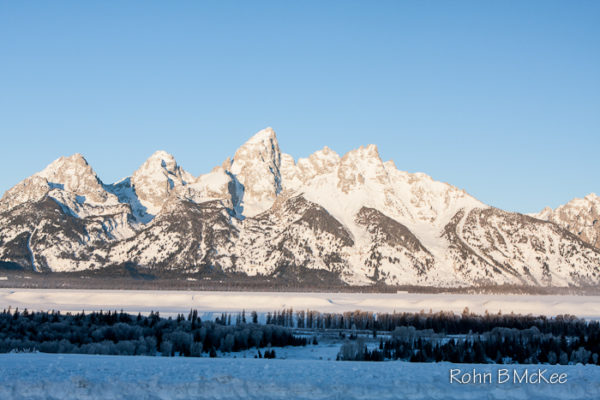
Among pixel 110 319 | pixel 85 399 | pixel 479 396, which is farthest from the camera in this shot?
pixel 110 319

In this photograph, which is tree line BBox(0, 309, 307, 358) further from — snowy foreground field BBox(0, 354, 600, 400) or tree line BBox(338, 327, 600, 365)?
snowy foreground field BBox(0, 354, 600, 400)

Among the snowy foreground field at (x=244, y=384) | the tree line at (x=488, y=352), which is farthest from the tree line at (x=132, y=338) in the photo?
the snowy foreground field at (x=244, y=384)

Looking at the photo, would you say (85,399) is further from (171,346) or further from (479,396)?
(171,346)

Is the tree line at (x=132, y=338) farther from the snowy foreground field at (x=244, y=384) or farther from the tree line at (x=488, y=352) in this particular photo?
the snowy foreground field at (x=244, y=384)

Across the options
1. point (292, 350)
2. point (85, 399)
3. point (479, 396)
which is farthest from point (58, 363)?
point (292, 350)

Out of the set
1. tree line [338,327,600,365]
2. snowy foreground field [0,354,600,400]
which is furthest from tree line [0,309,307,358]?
snowy foreground field [0,354,600,400]

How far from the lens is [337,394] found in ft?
179

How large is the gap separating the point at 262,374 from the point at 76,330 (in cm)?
10210

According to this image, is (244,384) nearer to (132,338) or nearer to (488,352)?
(488,352)

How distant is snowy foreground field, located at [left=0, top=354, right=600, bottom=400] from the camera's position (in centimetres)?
5309

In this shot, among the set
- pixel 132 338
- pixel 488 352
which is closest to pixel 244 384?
pixel 488 352

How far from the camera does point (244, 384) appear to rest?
185 feet

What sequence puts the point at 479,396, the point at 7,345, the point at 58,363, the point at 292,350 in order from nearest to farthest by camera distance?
the point at 479,396, the point at 58,363, the point at 7,345, the point at 292,350

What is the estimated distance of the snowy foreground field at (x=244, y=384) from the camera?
5309 cm
